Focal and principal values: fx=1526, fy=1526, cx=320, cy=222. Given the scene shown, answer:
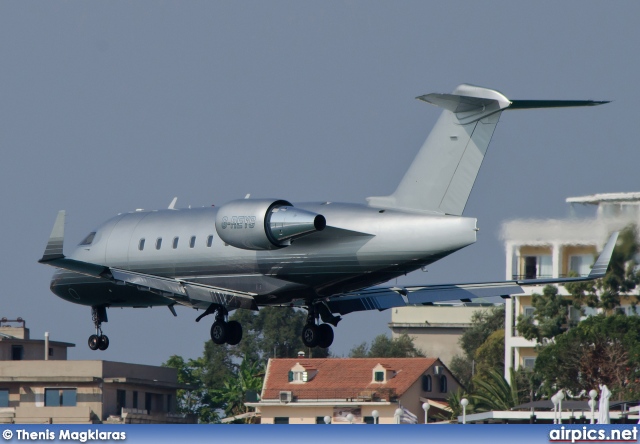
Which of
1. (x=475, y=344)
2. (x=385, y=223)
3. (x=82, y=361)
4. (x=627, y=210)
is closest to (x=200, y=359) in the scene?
(x=475, y=344)

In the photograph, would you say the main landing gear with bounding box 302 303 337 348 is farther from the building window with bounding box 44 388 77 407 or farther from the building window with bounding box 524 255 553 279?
the building window with bounding box 524 255 553 279

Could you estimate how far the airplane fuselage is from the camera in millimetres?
38031

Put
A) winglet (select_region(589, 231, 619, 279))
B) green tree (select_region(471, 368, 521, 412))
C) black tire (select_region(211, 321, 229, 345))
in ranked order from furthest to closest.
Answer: green tree (select_region(471, 368, 521, 412)), black tire (select_region(211, 321, 229, 345)), winglet (select_region(589, 231, 619, 279))

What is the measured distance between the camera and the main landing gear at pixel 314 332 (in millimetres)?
43625

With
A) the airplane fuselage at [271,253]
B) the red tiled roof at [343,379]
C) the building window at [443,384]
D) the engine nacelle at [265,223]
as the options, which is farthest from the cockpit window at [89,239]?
the building window at [443,384]

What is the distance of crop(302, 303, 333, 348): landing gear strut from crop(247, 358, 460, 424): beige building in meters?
33.0

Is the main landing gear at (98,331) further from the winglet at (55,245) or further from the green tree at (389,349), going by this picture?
the green tree at (389,349)

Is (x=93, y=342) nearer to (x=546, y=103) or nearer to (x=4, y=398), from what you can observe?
(x=546, y=103)

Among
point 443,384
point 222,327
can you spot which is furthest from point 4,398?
point 222,327

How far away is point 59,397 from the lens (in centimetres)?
7088

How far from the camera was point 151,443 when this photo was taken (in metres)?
32.5

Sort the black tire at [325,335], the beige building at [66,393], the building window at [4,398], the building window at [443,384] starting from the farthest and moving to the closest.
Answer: the building window at [443,384], the building window at [4,398], the beige building at [66,393], the black tire at [325,335]

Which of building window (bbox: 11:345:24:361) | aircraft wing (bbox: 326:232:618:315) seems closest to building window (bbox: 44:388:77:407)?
building window (bbox: 11:345:24:361)

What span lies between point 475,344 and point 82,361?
64689 millimetres
